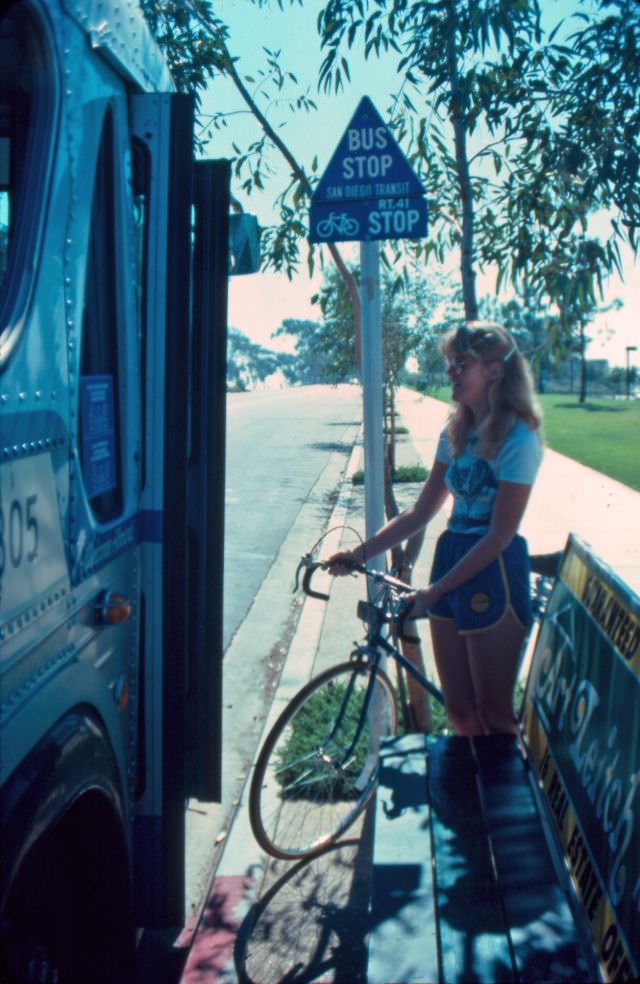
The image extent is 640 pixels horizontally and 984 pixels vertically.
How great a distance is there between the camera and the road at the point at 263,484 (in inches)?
405

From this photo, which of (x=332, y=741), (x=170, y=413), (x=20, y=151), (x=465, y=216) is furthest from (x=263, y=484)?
(x=20, y=151)

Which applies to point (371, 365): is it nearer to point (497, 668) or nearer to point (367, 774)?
point (497, 668)

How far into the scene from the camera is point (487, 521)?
3.48 meters

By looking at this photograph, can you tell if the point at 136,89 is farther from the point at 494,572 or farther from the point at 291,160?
the point at 291,160

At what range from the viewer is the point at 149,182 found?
2.95m

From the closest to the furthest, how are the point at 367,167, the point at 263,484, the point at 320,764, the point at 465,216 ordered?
the point at 367,167 < the point at 320,764 < the point at 465,216 < the point at 263,484

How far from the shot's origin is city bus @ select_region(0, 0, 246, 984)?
206cm

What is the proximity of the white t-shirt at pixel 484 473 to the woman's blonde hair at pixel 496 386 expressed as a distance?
0.03m

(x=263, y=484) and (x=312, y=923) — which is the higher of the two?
(x=263, y=484)

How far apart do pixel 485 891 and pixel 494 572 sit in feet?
3.89

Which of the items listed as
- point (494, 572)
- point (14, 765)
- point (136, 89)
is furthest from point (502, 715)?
point (136, 89)

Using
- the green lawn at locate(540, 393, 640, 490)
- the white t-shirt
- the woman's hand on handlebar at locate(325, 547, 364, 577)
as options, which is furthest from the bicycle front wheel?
the green lawn at locate(540, 393, 640, 490)

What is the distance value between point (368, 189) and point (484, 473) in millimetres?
1322

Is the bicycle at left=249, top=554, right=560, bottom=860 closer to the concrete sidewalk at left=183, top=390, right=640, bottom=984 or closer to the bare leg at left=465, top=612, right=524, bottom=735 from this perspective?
the concrete sidewalk at left=183, top=390, right=640, bottom=984
